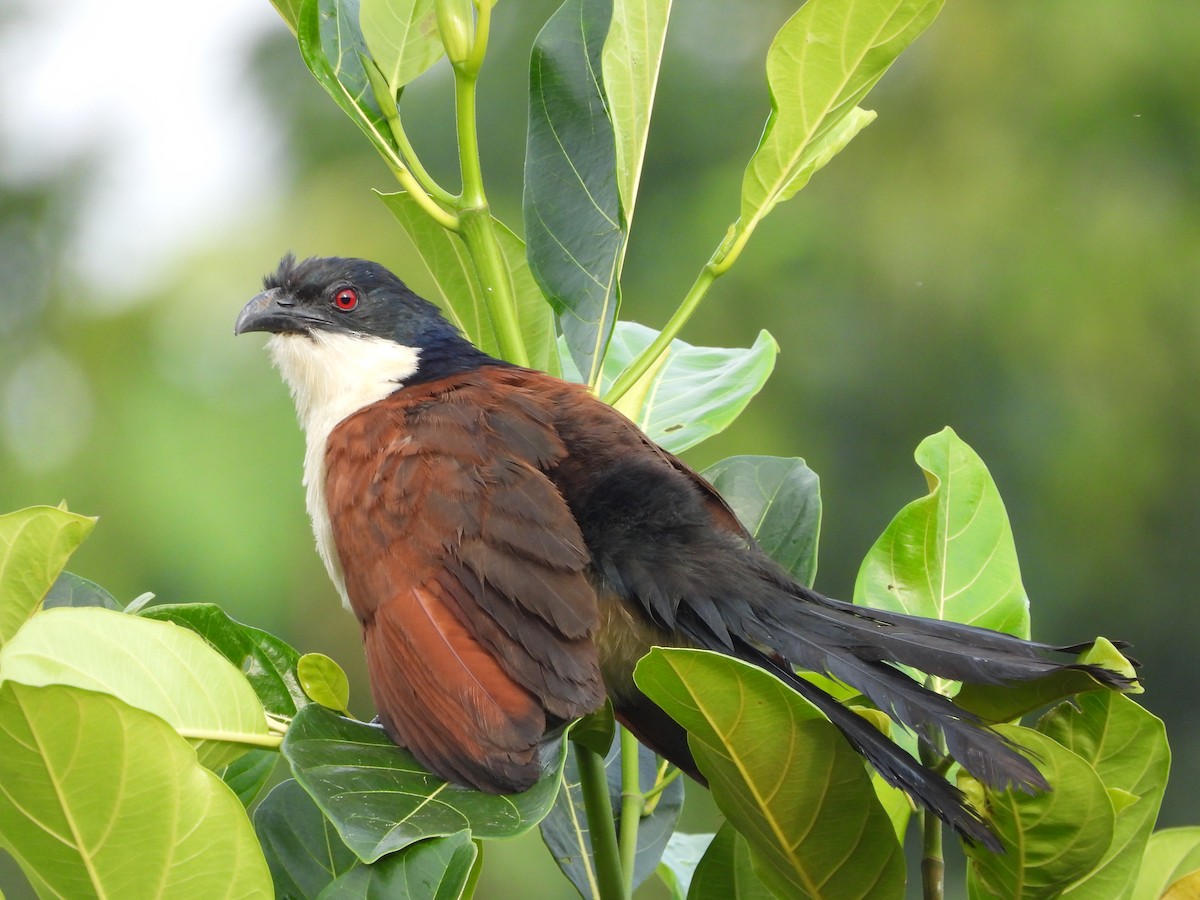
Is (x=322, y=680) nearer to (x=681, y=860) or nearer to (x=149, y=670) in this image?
(x=149, y=670)

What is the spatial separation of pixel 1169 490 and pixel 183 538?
13.9 ft

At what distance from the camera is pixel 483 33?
1.11m

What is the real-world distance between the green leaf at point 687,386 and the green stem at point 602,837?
17.7 inches

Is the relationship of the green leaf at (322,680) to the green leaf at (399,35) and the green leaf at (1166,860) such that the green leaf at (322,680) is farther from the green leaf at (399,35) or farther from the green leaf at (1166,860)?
the green leaf at (1166,860)

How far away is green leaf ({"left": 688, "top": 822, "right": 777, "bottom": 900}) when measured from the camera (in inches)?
43.1

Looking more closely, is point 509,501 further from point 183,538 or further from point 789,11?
point 789,11

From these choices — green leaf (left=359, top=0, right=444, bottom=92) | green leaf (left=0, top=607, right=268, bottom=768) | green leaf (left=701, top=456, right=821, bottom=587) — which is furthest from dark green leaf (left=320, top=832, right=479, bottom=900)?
green leaf (left=359, top=0, right=444, bottom=92)

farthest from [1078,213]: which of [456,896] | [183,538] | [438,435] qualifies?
[456,896]

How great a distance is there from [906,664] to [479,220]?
22.8 inches

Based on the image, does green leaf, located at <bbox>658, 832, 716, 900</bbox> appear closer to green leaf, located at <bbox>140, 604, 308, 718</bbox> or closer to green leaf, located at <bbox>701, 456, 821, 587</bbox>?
green leaf, located at <bbox>701, 456, 821, 587</bbox>

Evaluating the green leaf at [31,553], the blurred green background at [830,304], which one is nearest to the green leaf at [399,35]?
the green leaf at [31,553]

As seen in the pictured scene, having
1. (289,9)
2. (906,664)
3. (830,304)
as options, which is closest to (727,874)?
(906,664)

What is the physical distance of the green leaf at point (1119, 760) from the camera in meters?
0.94

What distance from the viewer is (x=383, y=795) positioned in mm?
938
